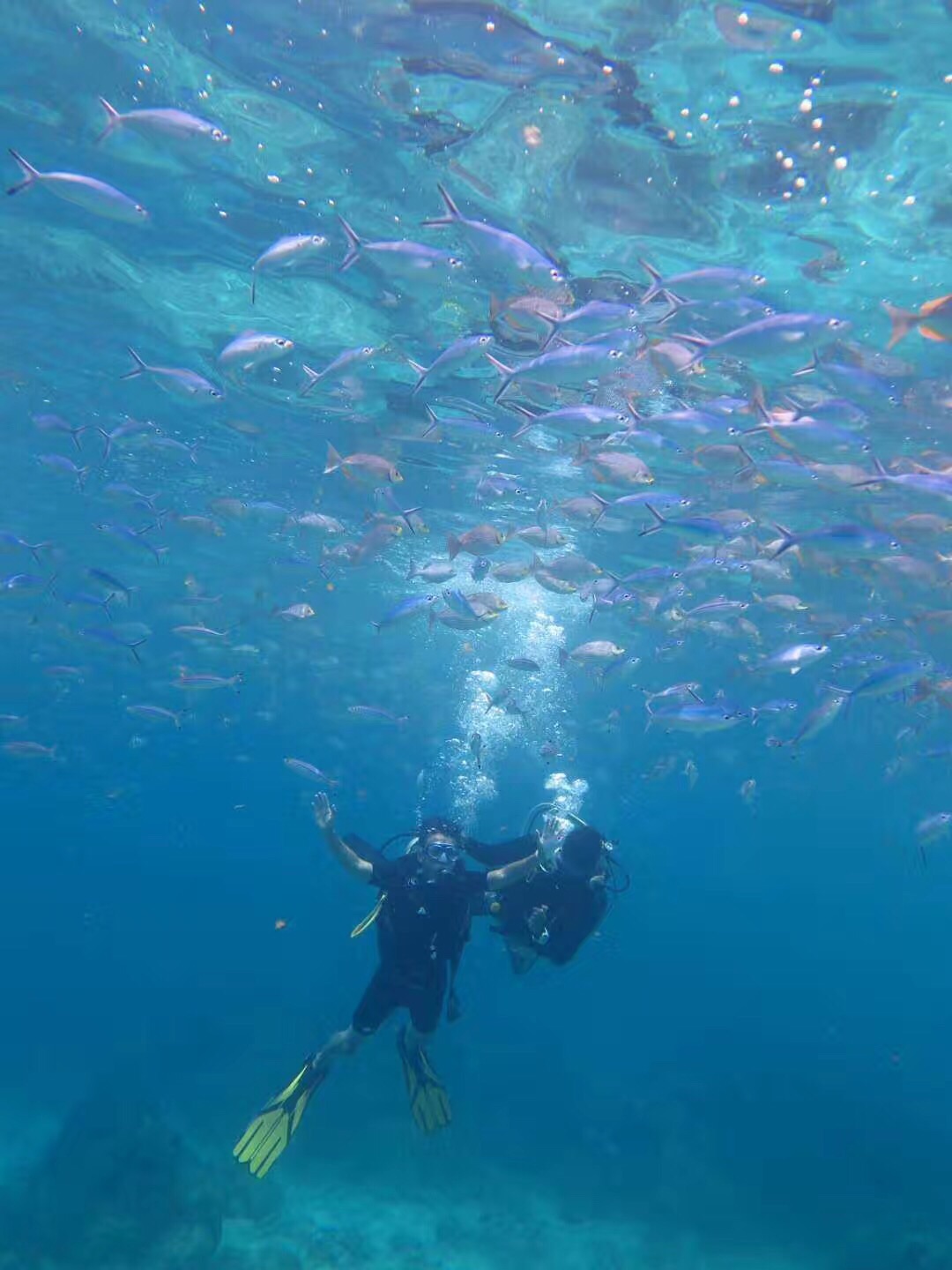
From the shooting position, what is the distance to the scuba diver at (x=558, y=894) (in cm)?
768

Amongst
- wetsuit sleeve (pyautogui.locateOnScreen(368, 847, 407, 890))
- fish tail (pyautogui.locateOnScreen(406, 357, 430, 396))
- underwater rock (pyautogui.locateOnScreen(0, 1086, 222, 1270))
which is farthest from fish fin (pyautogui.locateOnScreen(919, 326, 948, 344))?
underwater rock (pyautogui.locateOnScreen(0, 1086, 222, 1270))

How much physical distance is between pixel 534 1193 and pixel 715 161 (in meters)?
19.8

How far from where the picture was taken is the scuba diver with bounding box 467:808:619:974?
7684 mm

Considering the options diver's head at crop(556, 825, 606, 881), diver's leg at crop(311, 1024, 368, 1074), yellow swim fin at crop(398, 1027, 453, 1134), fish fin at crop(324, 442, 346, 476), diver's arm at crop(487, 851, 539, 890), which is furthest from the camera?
fish fin at crop(324, 442, 346, 476)

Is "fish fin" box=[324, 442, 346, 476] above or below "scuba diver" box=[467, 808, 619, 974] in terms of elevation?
above

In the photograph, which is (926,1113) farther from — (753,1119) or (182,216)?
(182,216)

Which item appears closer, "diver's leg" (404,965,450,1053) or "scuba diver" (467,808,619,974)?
"scuba diver" (467,808,619,974)

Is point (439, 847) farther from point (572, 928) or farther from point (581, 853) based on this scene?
point (572, 928)

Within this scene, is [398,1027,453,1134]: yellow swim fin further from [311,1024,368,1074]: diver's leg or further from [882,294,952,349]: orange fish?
[882,294,952,349]: orange fish

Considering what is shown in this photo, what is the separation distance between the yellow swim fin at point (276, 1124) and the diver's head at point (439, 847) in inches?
112

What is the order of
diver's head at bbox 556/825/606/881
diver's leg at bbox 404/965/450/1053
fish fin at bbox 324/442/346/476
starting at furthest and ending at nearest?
fish fin at bbox 324/442/346/476 < diver's leg at bbox 404/965/450/1053 < diver's head at bbox 556/825/606/881

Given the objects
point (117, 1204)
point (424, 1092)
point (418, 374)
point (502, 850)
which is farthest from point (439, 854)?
point (418, 374)

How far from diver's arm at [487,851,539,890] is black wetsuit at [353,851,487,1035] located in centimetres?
10

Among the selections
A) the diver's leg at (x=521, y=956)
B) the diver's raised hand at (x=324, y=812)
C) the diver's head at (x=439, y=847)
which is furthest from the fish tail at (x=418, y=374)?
the diver's leg at (x=521, y=956)
